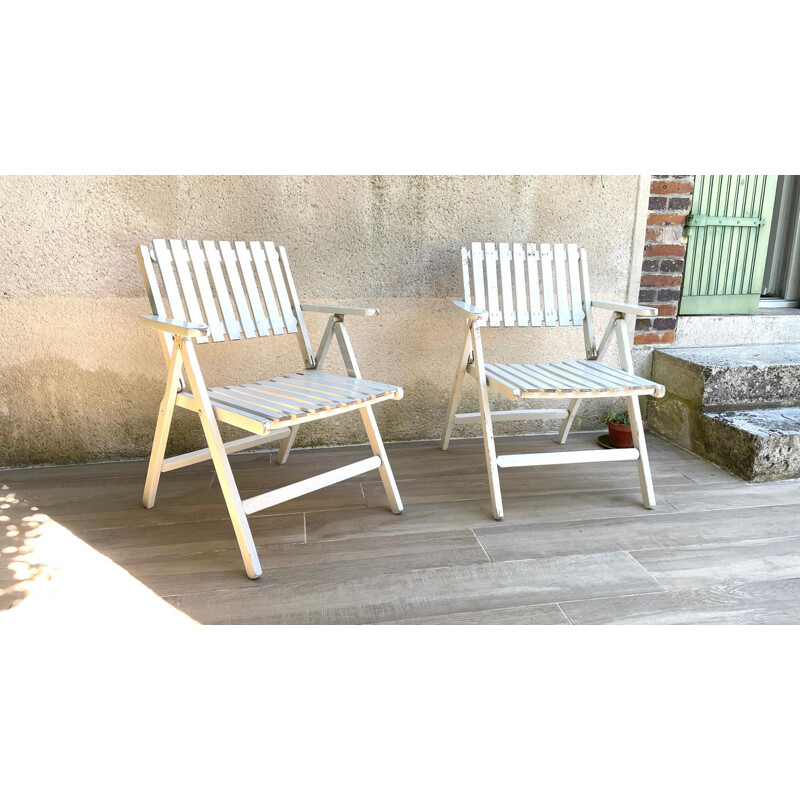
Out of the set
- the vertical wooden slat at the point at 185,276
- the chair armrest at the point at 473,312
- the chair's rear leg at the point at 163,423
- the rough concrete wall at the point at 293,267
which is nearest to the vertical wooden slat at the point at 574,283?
the rough concrete wall at the point at 293,267

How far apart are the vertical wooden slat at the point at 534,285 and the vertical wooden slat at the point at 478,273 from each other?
0.25 metres

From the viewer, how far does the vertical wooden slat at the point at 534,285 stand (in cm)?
283

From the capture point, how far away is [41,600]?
178cm

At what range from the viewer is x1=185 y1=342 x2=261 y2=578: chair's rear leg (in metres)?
1.90

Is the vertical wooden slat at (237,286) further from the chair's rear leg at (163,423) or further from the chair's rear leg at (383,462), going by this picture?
the chair's rear leg at (383,462)

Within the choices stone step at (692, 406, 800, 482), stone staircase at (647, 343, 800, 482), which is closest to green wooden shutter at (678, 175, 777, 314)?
stone staircase at (647, 343, 800, 482)

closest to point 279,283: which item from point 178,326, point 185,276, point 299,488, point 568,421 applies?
point 185,276

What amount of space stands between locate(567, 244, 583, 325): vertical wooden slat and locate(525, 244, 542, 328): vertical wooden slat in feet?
0.51

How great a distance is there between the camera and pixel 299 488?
2090mm

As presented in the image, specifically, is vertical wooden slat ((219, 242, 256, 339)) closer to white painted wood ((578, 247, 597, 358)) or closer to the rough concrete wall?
the rough concrete wall
